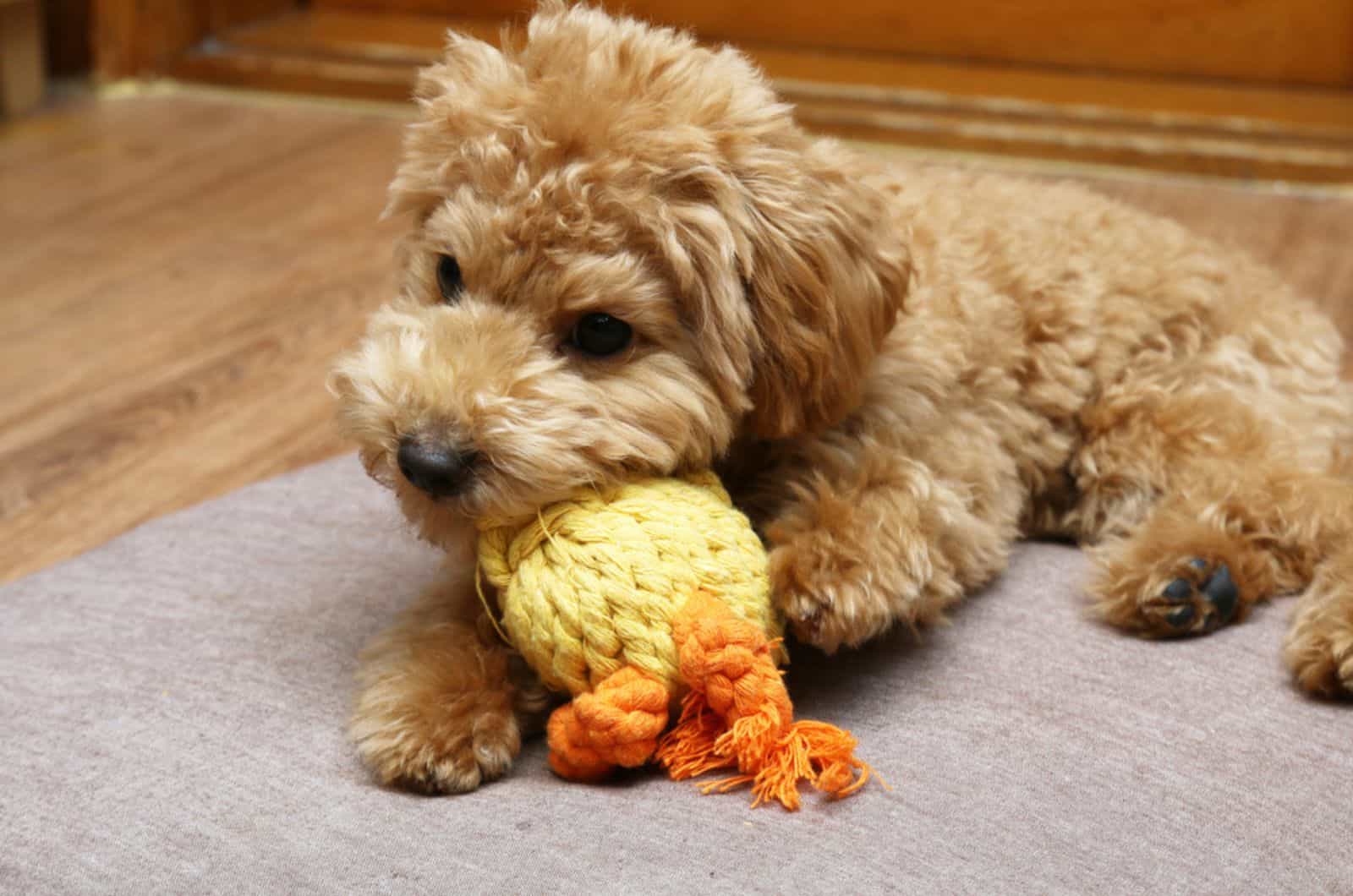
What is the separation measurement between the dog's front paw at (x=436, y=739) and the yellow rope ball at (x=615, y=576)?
74 millimetres

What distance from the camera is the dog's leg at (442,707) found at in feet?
5.16

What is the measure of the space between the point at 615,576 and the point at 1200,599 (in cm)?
77

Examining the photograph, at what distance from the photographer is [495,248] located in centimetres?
161

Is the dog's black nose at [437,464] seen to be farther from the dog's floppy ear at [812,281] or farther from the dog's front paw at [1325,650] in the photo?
the dog's front paw at [1325,650]

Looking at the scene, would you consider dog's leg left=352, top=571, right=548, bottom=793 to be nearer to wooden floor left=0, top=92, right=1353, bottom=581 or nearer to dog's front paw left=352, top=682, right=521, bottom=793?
dog's front paw left=352, top=682, right=521, bottom=793

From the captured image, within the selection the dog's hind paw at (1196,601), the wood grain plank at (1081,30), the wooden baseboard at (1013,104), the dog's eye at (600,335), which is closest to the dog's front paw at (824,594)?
the dog's eye at (600,335)

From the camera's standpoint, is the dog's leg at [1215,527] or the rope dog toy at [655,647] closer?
the rope dog toy at [655,647]

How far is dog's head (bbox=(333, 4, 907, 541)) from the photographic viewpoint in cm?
156

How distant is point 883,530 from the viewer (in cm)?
168

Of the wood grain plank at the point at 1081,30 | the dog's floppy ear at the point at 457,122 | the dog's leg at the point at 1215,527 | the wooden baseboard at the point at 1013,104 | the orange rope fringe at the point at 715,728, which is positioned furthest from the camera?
the wood grain plank at the point at 1081,30

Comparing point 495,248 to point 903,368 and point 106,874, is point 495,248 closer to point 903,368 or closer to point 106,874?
point 903,368

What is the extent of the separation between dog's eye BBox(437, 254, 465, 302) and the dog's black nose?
0.82 feet

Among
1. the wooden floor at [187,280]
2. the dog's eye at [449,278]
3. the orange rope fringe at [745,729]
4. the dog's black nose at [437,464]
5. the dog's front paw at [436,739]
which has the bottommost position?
the wooden floor at [187,280]

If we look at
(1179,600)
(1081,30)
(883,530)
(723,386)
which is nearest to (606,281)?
(723,386)
